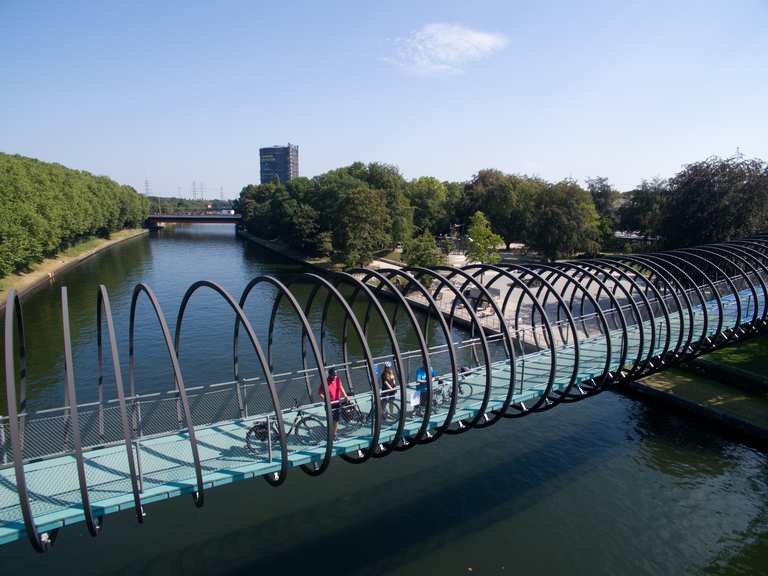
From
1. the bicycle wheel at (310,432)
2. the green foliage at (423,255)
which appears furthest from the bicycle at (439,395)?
the green foliage at (423,255)

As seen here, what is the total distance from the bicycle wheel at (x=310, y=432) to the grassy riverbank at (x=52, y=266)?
31.4m

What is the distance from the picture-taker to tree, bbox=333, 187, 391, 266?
58.3m

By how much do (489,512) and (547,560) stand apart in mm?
2481

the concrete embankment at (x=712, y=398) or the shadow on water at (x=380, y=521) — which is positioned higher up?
the concrete embankment at (x=712, y=398)

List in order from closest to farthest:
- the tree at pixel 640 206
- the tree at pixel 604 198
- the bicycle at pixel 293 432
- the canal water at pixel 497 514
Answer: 1. the bicycle at pixel 293 432
2. the canal water at pixel 497 514
3. the tree at pixel 640 206
4. the tree at pixel 604 198

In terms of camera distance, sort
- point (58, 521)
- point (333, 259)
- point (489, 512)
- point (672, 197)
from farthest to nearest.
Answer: point (333, 259) → point (672, 197) → point (489, 512) → point (58, 521)

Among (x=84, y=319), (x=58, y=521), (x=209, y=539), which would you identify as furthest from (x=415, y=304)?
(x=58, y=521)

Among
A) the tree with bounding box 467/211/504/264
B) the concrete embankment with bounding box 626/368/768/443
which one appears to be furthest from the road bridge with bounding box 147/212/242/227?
the concrete embankment with bounding box 626/368/768/443

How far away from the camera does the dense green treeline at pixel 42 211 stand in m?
43.8

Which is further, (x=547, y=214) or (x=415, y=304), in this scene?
(x=547, y=214)

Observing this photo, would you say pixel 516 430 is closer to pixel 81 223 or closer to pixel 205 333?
pixel 205 333

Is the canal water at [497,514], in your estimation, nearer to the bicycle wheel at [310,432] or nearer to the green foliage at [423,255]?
the bicycle wheel at [310,432]

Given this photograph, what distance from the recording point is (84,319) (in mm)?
39188

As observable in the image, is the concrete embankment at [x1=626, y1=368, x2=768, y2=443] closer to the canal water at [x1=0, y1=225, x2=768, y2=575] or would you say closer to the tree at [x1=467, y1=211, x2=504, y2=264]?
the canal water at [x1=0, y1=225, x2=768, y2=575]
